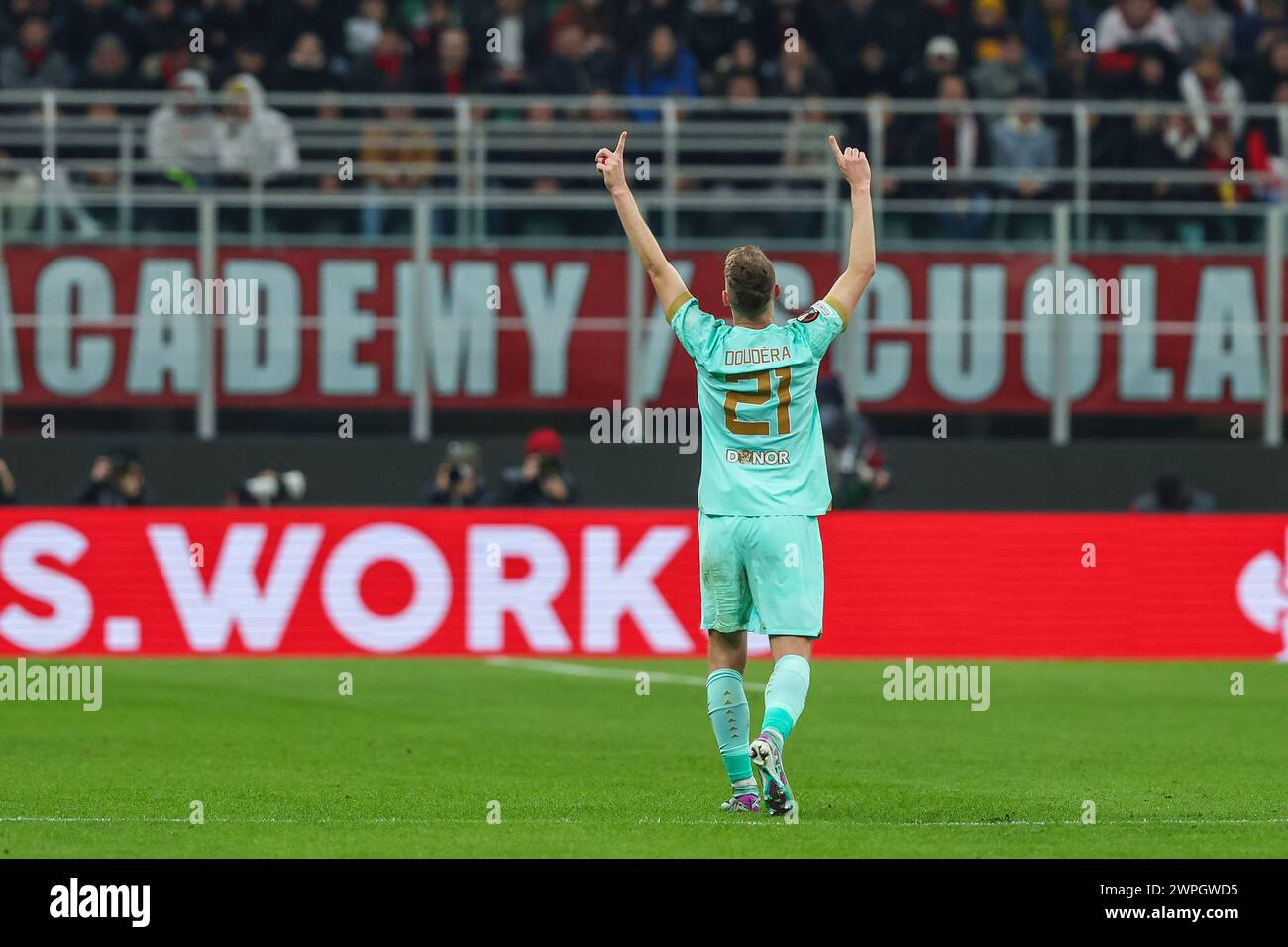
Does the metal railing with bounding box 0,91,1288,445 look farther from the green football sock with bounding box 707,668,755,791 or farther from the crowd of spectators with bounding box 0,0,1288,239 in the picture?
the green football sock with bounding box 707,668,755,791

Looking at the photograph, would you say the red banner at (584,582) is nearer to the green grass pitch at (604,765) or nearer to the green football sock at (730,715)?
the green grass pitch at (604,765)

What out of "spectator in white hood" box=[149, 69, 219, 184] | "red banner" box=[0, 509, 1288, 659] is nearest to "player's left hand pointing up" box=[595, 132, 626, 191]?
"red banner" box=[0, 509, 1288, 659]

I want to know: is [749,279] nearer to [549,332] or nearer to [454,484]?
[454,484]

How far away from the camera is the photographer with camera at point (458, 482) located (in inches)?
736

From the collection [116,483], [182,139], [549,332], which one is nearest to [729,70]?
[549,332]

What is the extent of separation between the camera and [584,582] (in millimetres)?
17484

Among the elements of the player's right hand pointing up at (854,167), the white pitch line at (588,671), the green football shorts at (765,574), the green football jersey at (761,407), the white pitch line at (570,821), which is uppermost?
the player's right hand pointing up at (854,167)

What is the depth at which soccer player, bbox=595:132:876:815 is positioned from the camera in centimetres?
845

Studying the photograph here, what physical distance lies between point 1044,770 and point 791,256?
10.4m

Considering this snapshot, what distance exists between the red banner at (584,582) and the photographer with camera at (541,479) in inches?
42.1

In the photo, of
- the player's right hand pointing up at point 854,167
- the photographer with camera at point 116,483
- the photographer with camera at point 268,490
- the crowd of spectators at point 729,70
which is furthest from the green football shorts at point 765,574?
the crowd of spectators at point 729,70

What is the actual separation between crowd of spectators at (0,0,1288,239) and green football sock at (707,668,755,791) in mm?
12331

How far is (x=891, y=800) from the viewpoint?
9562 mm

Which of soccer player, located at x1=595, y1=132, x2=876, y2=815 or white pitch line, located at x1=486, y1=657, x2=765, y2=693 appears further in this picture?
white pitch line, located at x1=486, y1=657, x2=765, y2=693
